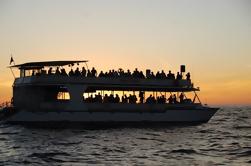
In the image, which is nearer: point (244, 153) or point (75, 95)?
point (244, 153)

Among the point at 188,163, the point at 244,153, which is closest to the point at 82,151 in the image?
the point at 188,163

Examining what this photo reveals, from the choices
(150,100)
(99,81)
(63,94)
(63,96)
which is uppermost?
(99,81)

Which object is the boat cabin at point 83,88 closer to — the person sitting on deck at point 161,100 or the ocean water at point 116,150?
the person sitting on deck at point 161,100

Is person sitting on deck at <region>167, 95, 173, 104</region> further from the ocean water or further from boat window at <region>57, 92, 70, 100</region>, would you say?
the ocean water

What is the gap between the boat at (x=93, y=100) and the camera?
33406 millimetres

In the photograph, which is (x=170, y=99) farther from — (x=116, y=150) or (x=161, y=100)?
(x=116, y=150)

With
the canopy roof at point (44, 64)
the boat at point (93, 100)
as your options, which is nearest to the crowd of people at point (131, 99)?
the boat at point (93, 100)

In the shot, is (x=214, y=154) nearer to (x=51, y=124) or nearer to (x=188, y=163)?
(x=188, y=163)

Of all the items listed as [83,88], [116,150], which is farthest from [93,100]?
[116,150]

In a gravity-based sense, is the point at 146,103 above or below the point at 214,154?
above

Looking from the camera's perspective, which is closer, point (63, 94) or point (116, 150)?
point (116, 150)

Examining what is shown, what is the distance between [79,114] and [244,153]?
17115mm

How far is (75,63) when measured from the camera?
34438 millimetres

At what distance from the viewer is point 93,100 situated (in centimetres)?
3531
